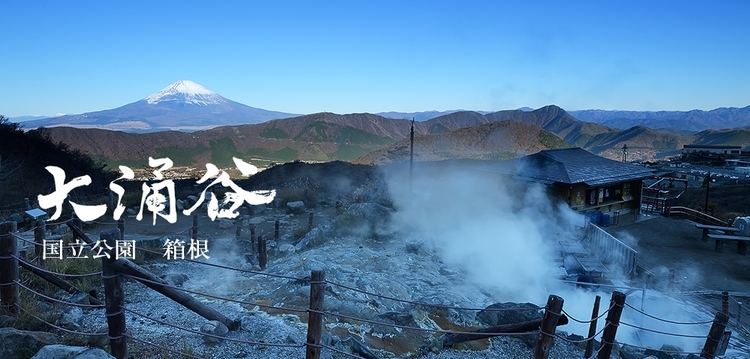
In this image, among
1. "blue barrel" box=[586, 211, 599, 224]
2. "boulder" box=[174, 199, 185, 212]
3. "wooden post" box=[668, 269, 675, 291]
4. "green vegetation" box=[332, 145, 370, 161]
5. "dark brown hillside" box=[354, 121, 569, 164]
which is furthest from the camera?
"green vegetation" box=[332, 145, 370, 161]

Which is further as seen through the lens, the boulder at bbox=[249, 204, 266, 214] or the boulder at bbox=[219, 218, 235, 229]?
the boulder at bbox=[249, 204, 266, 214]

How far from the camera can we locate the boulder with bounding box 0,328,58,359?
359 centimetres

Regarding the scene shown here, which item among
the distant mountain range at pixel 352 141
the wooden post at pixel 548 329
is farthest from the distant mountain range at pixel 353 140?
the wooden post at pixel 548 329

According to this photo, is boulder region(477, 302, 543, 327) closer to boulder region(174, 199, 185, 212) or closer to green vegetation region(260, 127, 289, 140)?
boulder region(174, 199, 185, 212)

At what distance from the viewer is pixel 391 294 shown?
311 inches

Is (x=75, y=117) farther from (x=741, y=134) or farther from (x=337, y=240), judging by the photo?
(x=741, y=134)

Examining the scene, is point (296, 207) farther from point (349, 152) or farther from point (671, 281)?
point (349, 152)

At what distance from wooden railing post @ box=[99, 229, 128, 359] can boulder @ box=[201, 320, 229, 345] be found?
4.42 ft

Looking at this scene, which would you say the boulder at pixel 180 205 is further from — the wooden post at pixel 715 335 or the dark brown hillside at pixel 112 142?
the dark brown hillside at pixel 112 142

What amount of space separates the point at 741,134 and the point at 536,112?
144 ft

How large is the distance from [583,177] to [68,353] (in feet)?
57.5

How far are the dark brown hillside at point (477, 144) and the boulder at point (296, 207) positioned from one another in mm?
23154

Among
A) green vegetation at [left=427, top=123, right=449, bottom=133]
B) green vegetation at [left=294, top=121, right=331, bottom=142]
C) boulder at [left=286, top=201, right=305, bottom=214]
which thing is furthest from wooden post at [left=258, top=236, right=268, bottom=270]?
green vegetation at [left=427, top=123, right=449, bottom=133]

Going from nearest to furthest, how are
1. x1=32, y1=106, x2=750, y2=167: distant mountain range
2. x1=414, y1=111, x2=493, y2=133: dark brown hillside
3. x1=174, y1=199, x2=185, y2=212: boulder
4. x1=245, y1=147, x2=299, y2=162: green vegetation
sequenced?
1. x1=174, y1=199, x2=185, y2=212: boulder
2. x1=32, y1=106, x2=750, y2=167: distant mountain range
3. x1=245, y1=147, x2=299, y2=162: green vegetation
4. x1=414, y1=111, x2=493, y2=133: dark brown hillside
